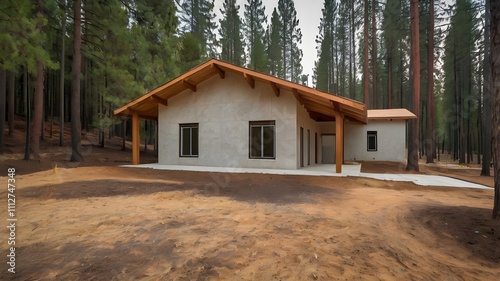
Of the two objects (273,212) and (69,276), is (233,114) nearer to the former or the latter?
(273,212)

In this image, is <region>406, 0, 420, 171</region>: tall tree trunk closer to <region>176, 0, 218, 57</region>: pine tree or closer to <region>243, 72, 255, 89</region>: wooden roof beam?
<region>243, 72, 255, 89</region>: wooden roof beam

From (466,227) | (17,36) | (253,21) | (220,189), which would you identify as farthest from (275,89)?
(253,21)

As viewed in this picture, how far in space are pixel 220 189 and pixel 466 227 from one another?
17.1 ft

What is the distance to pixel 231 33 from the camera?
31016 mm

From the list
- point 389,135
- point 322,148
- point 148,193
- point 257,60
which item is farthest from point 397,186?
point 257,60

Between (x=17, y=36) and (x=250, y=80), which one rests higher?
(x=17, y=36)

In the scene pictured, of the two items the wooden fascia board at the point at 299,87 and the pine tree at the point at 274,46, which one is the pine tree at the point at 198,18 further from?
the wooden fascia board at the point at 299,87

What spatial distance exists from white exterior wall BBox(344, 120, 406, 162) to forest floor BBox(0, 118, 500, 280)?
12.1m

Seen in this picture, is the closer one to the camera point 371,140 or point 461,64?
point 371,140

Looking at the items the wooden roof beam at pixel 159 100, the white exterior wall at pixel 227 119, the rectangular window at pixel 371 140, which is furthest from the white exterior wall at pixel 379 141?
the wooden roof beam at pixel 159 100

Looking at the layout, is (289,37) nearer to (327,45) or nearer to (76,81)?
(327,45)

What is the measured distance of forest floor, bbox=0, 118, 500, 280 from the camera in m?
→ 2.32

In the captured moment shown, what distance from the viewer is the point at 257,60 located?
29297 mm

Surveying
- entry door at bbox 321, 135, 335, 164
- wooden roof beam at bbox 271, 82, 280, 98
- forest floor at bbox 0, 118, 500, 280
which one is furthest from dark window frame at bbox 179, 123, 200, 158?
entry door at bbox 321, 135, 335, 164
